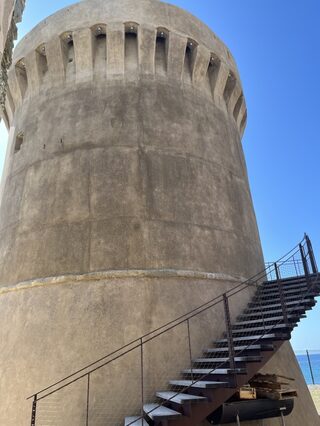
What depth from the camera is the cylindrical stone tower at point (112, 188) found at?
8102 millimetres

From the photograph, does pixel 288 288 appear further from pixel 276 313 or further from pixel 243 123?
pixel 243 123

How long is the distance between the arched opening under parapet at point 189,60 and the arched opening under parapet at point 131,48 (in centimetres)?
176

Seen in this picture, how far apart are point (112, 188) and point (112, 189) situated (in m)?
0.03

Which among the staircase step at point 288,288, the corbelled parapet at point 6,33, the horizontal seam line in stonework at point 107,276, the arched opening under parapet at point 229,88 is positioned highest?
the arched opening under parapet at point 229,88

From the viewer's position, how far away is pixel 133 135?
10297mm

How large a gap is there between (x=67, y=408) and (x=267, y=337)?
4.34 meters

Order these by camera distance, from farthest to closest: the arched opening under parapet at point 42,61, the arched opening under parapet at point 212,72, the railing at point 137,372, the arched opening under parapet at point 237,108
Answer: the arched opening under parapet at point 237,108
the arched opening under parapet at point 212,72
the arched opening under parapet at point 42,61
the railing at point 137,372

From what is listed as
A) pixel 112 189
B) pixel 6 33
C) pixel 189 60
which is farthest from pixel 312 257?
pixel 6 33

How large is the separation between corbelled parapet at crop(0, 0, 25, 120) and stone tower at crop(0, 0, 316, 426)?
→ 18.2 ft

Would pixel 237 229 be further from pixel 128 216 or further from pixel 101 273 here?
pixel 101 273

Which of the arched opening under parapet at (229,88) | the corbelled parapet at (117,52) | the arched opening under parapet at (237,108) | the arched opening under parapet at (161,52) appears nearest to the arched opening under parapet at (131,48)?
the corbelled parapet at (117,52)

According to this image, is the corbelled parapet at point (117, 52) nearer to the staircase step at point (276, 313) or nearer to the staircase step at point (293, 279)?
the staircase step at point (293, 279)

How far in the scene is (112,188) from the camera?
9.56 meters

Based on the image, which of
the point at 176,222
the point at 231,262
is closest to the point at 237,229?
the point at 231,262
